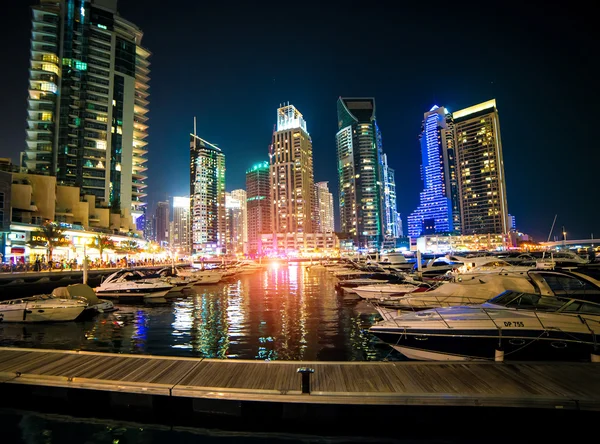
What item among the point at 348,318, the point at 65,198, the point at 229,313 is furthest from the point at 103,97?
the point at 348,318

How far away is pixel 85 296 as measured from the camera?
24.2 metres

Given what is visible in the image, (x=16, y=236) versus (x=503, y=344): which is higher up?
(x=16, y=236)

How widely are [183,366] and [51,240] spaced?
64.2 m

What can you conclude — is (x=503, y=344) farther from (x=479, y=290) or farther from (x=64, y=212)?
(x=64, y=212)

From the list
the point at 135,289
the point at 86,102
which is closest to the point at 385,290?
the point at 135,289

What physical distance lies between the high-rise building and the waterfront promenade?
104m

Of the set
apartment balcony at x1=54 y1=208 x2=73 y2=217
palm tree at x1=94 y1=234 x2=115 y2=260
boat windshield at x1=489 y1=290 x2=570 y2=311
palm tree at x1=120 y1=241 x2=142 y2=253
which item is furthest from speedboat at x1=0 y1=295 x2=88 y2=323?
palm tree at x1=120 y1=241 x2=142 y2=253

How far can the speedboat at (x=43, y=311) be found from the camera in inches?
878

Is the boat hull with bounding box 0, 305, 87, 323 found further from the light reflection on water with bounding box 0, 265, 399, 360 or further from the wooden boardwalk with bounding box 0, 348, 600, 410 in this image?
the wooden boardwalk with bounding box 0, 348, 600, 410

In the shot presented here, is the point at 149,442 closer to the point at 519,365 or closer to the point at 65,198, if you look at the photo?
the point at 519,365

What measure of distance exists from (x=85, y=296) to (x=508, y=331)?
26.5 m

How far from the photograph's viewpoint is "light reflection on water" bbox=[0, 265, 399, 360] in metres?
15.3

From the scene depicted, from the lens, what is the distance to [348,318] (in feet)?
75.7

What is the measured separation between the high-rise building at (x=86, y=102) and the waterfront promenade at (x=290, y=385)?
104 m
